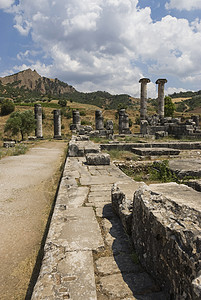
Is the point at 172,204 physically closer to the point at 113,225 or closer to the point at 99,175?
the point at 113,225

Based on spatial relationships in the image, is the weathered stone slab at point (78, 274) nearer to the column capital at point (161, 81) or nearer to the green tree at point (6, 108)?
the column capital at point (161, 81)

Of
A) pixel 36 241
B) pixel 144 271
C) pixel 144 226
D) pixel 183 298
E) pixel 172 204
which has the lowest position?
pixel 36 241

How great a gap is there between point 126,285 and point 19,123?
2381cm

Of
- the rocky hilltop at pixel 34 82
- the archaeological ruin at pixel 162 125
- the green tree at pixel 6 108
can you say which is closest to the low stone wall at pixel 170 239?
the archaeological ruin at pixel 162 125

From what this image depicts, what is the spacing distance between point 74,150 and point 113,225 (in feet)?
20.3

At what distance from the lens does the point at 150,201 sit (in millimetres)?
1988

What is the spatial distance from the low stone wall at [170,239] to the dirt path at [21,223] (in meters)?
1.38

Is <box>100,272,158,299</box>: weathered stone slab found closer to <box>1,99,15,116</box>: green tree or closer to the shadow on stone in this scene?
the shadow on stone

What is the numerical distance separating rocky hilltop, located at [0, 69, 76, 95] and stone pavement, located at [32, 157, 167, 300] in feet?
389

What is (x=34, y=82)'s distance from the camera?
4751 inches

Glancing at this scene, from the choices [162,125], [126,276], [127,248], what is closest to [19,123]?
[162,125]

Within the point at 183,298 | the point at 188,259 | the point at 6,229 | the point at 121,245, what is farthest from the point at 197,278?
the point at 6,229

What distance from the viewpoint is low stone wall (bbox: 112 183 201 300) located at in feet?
4.17

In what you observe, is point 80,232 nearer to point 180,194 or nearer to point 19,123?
point 180,194
